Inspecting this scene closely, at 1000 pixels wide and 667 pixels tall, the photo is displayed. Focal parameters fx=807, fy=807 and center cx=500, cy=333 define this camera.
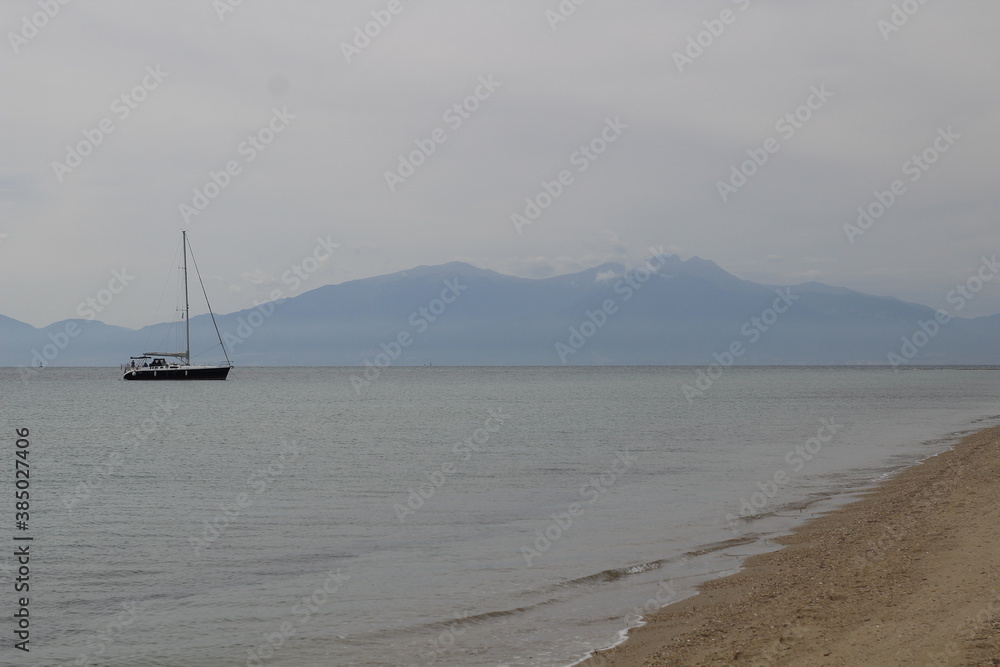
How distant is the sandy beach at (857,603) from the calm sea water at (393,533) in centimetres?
105

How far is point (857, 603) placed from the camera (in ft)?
34.5

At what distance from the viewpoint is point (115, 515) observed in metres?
20.7

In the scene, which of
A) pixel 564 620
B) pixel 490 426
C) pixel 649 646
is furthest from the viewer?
pixel 490 426

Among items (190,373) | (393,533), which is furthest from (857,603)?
(190,373)

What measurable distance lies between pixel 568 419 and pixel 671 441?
16183mm

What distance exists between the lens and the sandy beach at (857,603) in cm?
868

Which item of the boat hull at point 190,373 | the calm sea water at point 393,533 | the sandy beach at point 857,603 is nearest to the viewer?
the sandy beach at point 857,603

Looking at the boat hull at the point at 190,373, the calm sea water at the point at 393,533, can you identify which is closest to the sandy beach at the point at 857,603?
the calm sea water at the point at 393,533

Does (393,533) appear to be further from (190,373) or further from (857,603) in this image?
(190,373)

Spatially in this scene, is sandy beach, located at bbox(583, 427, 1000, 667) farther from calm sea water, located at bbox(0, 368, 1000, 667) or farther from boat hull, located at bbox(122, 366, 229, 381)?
boat hull, located at bbox(122, 366, 229, 381)

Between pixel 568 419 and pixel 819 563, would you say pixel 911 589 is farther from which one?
pixel 568 419

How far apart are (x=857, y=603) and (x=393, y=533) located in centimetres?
1088

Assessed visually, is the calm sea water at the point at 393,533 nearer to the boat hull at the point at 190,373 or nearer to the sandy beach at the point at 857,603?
the sandy beach at the point at 857,603

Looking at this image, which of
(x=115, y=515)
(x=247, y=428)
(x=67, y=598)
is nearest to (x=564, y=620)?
(x=67, y=598)
